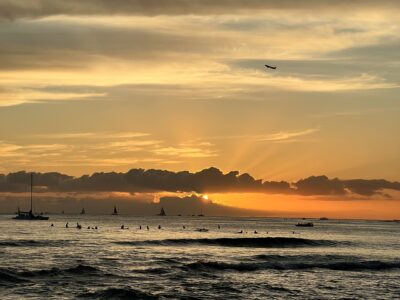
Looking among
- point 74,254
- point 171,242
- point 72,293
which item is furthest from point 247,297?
point 171,242

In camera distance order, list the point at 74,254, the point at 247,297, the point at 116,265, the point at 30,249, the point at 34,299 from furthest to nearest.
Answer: the point at 30,249 < the point at 74,254 < the point at 116,265 < the point at 247,297 < the point at 34,299

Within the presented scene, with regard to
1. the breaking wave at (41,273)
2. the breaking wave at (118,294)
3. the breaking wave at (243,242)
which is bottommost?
the breaking wave at (243,242)

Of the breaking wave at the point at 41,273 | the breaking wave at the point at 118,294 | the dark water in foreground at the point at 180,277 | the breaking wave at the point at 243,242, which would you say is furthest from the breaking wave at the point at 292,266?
the breaking wave at the point at 243,242

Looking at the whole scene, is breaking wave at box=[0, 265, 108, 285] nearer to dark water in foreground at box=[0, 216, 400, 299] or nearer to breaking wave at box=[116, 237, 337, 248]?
dark water in foreground at box=[0, 216, 400, 299]

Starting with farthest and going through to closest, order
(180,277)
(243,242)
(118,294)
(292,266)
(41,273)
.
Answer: (243,242) → (292,266) → (180,277) → (41,273) → (118,294)

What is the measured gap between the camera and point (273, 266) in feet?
261

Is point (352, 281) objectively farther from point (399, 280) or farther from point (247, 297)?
point (247, 297)

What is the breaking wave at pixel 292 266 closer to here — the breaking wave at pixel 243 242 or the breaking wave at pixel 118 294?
the breaking wave at pixel 118 294

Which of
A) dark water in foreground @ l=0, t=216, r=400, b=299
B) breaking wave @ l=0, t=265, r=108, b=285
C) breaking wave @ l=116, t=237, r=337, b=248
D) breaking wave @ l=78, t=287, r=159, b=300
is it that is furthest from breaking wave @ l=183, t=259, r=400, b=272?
breaking wave @ l=116, t=237, r=337, b=248

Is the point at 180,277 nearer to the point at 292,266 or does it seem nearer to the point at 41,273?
the point at 41,273

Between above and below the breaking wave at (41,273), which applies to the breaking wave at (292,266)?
below

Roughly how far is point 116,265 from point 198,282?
1749 centimetres

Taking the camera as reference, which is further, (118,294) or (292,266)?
(292,266)

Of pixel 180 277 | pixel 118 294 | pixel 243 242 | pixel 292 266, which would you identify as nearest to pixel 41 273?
pixel 180 277
